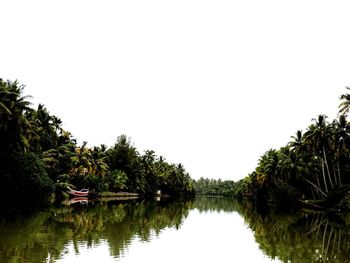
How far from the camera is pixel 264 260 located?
47.9 ft

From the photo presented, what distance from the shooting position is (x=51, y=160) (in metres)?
51.0

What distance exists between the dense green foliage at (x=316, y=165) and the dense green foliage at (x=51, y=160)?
2918cm

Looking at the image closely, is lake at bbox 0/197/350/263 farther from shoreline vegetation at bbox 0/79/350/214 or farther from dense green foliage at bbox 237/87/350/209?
dense green foliage at bbox 237/87/350/209

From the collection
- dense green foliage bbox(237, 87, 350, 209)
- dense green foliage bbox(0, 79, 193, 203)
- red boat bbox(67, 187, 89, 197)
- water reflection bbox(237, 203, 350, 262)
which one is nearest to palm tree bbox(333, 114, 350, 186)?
dense green foliage bbox(237, 87, 350, 209)

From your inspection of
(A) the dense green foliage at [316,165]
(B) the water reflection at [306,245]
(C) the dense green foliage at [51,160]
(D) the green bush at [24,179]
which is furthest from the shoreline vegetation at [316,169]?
(D) the green bush at [24,179]

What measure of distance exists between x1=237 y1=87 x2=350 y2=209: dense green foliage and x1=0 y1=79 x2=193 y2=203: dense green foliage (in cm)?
2918

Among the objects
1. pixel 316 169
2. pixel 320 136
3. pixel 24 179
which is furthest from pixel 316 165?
pixel 24 179

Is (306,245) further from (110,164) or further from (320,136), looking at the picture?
(110,164)

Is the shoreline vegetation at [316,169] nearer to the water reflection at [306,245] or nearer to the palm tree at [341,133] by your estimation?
the palm tree at [341,133]

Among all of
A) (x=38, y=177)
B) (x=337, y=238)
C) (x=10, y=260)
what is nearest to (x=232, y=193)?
(x=38, y=177)

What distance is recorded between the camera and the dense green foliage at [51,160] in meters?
37.3

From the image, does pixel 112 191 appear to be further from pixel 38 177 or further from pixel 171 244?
pixel 171 244

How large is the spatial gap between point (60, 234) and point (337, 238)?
14.2 m

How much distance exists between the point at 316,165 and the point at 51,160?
37552 mm
